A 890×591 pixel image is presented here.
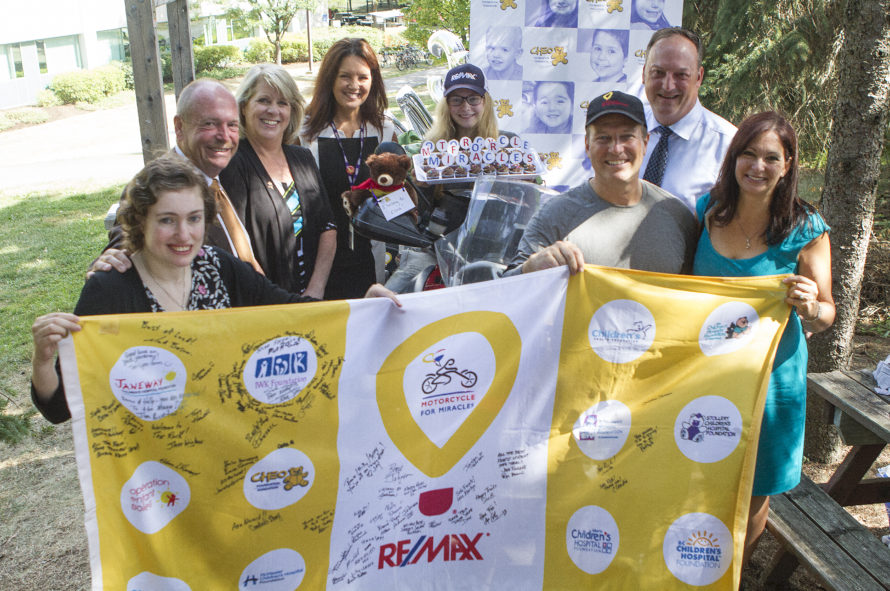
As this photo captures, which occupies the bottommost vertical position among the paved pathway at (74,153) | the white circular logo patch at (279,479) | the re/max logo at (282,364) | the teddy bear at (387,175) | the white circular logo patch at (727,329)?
the paved pathway at (74,153)

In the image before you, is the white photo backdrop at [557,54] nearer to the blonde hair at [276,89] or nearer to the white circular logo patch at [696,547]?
the blonde hair at [276,89]

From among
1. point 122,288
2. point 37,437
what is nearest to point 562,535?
point 122,288

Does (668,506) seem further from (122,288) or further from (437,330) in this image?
(122,288)

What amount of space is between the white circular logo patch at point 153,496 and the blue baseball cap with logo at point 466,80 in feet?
7.45

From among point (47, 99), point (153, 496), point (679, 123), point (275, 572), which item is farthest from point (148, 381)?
point (47, 99)

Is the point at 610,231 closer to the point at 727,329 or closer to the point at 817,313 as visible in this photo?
the point at 727,329

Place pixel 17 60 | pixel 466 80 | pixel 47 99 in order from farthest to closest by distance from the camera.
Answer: pixel 17 60, pixel 47 99, pixel 466 80

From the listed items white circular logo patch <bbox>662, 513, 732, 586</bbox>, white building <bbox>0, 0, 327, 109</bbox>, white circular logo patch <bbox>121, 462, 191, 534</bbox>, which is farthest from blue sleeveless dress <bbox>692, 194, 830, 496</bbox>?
white building <bbox>0, 0, 327, 109</bbox>

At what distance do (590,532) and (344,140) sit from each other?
7.87ft

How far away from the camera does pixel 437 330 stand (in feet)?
7.97

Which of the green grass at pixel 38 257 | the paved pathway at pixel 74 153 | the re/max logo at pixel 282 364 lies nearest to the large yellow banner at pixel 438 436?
the re/max logo at pixel 282 364

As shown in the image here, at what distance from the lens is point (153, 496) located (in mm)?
2170

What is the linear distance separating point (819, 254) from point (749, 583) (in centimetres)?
166

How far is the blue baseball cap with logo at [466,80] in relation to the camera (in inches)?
140
